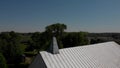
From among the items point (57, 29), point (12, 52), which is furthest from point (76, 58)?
point (57, 29)

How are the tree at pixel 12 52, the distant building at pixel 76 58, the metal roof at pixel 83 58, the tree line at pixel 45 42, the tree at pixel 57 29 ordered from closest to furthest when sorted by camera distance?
1. the distant building at pixel 76 58
2. the metal roof at pixel 83 58
3. the tree at pixel 12 52
4. the tree line at pixel 45 42
5. the tree at pixel 57 29

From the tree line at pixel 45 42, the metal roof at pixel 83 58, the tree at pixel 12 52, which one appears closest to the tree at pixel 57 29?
the tree line at pixel 45 42

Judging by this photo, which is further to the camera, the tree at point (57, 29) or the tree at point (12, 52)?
the tree at point (57, 29)

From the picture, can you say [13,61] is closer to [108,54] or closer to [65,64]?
[108,54]

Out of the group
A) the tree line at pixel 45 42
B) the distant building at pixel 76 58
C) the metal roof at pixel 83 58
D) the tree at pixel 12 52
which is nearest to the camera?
the distant building at pixel 76 58

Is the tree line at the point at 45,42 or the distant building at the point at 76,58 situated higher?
the distant building at the point at 76,58

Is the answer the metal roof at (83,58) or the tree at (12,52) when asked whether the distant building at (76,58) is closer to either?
the metal roof at (83,58)

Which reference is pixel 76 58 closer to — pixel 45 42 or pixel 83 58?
pixel 83 58

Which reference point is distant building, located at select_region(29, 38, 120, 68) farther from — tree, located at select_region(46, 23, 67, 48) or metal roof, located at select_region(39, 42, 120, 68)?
tree, located at select_region(46, 23, 67, 48)

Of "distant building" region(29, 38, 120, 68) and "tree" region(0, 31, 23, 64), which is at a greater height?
"distant building" region(29, 38, 120, 68)

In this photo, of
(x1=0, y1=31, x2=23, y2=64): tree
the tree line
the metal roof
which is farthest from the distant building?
(x1=0, y1=31, x2=23, y2=64): tree
